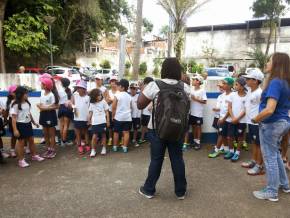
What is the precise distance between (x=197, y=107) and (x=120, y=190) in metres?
2.77

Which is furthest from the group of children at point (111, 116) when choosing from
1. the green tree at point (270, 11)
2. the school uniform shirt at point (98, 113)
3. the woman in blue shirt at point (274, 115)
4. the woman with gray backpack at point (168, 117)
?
the green tree at point (270, 11)

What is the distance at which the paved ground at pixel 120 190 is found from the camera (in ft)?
12.0

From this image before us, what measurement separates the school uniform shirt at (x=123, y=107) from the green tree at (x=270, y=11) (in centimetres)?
3086

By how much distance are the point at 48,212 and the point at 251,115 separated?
3.39 m

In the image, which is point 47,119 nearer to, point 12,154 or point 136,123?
point 12,154

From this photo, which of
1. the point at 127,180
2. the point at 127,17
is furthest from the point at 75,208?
the point at 127,17

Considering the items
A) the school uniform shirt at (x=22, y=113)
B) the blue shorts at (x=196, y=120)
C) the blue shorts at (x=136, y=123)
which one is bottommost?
the blue shorts at (x=136, y=123)

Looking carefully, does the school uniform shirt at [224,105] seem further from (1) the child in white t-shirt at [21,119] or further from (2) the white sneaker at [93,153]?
(1) the child in white t-shirt at [21,119]

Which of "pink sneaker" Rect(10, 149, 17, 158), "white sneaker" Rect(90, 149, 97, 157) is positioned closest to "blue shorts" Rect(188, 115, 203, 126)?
"white sneaker" Rect(90, 149, 97, 157)

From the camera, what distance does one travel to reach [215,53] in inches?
1601

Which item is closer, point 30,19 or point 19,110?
point 19,110

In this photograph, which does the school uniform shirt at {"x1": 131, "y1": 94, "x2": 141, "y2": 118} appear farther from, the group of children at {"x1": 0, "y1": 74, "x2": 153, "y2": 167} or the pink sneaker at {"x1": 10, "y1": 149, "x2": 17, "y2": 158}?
the pink sneaker at {"x1": 10, "y1": 149, "x2": 17, "y2": 158}

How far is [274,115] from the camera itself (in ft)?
12.2

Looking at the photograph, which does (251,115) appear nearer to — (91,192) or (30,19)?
(91,192)
